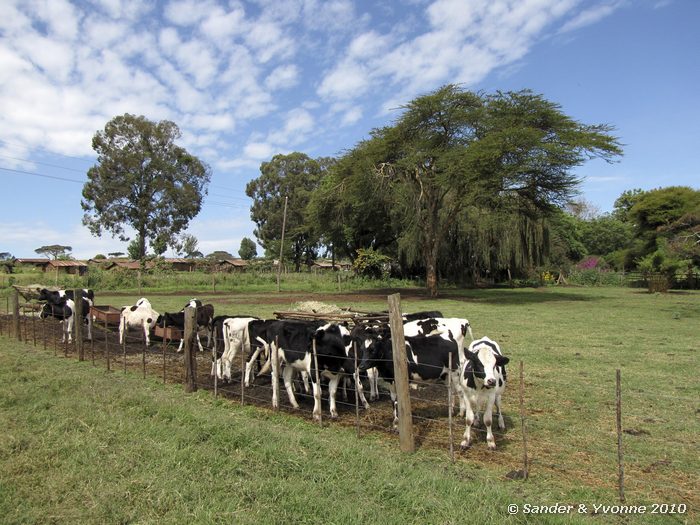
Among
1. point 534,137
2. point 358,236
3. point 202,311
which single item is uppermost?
point 534,137

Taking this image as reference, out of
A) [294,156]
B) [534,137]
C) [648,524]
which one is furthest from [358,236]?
[648,524]

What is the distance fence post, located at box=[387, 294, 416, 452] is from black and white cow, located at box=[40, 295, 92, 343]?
32.6 feet

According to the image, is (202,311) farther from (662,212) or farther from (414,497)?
(662,212)

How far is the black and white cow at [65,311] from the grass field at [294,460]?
4.54 metres

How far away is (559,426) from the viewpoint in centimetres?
632

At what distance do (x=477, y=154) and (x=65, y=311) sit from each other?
64.8ft

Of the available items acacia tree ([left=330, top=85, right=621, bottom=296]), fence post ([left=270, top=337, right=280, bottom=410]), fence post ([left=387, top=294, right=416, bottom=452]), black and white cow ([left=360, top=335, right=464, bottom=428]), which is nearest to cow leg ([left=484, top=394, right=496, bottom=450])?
fence post ([left=387, top=294, right=416, bottom=452])

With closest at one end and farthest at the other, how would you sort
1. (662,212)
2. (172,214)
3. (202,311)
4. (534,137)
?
(202,311), (534,137), (662,212), (172,214)

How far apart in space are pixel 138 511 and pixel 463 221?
3665 cm

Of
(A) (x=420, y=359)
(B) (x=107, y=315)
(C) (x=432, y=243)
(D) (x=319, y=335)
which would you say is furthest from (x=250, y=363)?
(C) (x=432, y=243)

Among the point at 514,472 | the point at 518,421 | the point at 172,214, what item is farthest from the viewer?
the point at 172,214

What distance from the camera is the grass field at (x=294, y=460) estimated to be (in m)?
4.07

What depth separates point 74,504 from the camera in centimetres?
418

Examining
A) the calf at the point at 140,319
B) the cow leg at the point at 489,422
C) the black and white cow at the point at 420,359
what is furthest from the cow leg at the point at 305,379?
the calf at the point at 140,319
